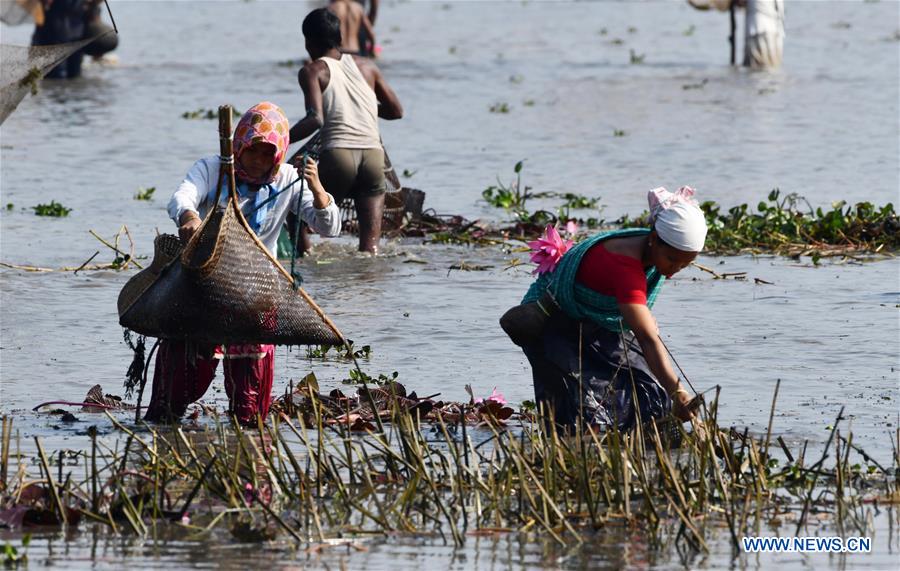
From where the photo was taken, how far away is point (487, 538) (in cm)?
489

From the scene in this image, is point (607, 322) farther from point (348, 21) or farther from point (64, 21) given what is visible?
point (64, 21)

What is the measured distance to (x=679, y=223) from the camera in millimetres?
5457

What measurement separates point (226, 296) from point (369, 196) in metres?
4.57

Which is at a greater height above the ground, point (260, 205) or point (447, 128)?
point (260, 205)

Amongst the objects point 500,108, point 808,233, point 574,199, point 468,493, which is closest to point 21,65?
point 468,493

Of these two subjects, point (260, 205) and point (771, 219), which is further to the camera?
point (771, 219)

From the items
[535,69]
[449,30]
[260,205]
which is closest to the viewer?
[260,205]

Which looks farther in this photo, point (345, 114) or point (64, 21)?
point (64, 21)

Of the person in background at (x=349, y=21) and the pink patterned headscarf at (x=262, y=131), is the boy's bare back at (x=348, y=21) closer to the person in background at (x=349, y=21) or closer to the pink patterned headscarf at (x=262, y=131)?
the person in background at (x=349, y=21)

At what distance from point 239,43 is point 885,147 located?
54.4 feet

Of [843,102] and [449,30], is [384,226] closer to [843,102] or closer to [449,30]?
[843,102]

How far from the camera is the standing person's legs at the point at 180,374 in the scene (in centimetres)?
607

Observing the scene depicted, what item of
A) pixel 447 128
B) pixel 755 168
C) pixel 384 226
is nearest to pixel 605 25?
pixel 447 128
